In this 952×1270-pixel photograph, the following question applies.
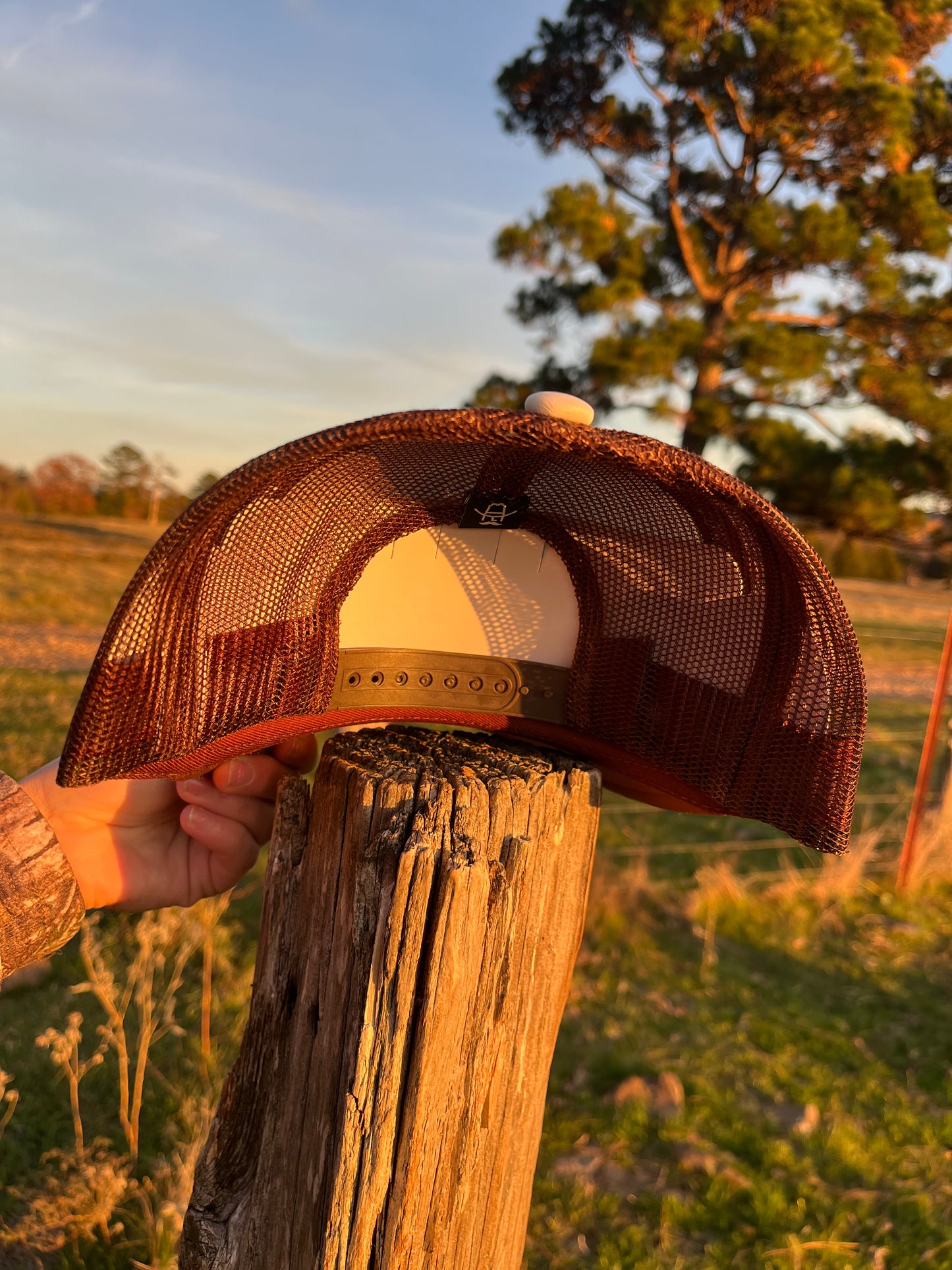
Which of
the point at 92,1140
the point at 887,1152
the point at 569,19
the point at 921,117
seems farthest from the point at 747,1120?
the point at 569,19

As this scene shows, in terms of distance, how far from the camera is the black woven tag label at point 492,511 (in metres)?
1.13

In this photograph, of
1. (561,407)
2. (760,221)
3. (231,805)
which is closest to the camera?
(561,407)

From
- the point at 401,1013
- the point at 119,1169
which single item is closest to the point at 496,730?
the point at 401,1013

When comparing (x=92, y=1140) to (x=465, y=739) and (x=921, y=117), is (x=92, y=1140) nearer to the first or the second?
(x=465, y=739)

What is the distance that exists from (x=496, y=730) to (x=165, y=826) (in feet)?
2.17

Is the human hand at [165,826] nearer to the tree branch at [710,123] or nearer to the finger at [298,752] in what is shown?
the finger at [298,752]

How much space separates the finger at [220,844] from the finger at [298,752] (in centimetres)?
14

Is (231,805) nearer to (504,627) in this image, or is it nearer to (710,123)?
(504,627)

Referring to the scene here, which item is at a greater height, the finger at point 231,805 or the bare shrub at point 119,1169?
the finger at point 231,805

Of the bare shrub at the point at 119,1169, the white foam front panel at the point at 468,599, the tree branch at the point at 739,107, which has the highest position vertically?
the tree branch at the point at 739,107

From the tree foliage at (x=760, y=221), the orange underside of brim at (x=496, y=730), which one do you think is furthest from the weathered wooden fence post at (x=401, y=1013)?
the tree foliage at (x=760, y=221)

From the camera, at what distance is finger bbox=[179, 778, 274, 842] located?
1366 millimetres

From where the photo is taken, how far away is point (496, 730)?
1.27 meters

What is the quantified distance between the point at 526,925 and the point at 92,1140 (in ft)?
7.32
